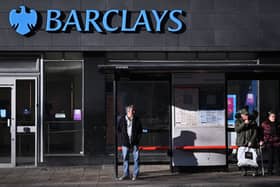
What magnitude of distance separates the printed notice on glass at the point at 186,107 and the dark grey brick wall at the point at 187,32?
6.80 feet

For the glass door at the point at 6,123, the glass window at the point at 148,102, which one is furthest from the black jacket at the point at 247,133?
the glass door at the point at 6,123

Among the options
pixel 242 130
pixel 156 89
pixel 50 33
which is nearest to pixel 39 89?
pixel 50 33

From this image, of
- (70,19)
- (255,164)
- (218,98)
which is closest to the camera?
(255,164)

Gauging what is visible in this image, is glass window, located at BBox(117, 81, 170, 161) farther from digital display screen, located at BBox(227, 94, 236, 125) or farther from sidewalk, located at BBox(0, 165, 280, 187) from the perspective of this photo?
digital display screen, located at BBox(227, 94, 236, 125)

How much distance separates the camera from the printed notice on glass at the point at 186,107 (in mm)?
13484

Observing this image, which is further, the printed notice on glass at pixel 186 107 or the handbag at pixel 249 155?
the printed notice on glass at pixel 186 107

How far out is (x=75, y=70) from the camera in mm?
15406

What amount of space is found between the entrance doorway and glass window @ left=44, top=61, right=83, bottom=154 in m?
0.40

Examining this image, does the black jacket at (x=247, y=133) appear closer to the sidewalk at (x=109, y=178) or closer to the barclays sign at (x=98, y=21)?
the sidewalk at (x=109, y=178)

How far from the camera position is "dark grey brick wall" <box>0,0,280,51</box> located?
15.0 m

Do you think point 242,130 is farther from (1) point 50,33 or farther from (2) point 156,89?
(1) point 50,33

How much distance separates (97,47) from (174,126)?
11.0ft

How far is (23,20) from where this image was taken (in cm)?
1494

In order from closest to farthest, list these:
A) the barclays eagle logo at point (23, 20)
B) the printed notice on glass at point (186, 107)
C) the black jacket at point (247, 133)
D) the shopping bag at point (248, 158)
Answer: the shopping bag at point (248, 158)
the black jacket at point (247, 133)
the printed notice on glass at point (186, 107)
the barclays eagle logo at point (23, 20)
